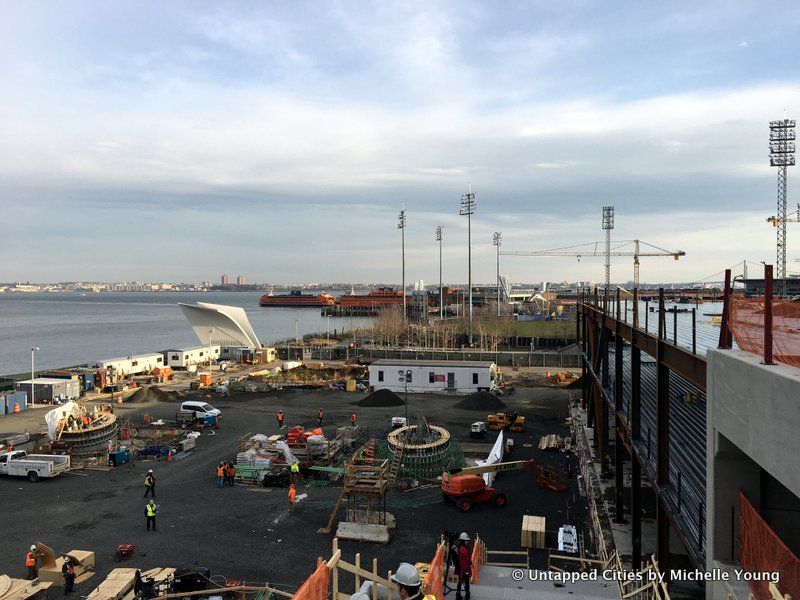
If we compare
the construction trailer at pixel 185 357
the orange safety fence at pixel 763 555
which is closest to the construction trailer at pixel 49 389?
the construction trailer at pixel 185 357

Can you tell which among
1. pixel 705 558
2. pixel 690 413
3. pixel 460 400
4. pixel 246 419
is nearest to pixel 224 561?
pixel 705 558

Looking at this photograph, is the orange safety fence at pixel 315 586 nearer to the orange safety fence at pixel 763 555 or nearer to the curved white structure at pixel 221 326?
the orange safety fence at pixel 763 555

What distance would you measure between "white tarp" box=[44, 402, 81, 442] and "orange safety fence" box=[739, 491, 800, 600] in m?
26.2

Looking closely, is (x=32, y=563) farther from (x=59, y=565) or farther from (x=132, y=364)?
(x=132, y=364)

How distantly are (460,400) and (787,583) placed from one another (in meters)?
31.5

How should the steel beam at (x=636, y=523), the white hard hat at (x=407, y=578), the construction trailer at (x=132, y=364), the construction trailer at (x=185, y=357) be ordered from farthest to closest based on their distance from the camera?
the construction trailer at (x=185, y=357) → the construction trailer at (x=132, y=364) → the steel beam at (x=636, y=523) → the white hard hat at (x=407, y=578)

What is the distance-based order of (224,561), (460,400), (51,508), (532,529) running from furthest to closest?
(460,400) → (51,508) → (532,529) → (224,561)

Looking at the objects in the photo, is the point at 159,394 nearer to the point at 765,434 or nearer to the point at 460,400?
the point at 460,400

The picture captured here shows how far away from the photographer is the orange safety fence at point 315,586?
4.91 meters

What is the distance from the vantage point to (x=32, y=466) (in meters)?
21.6

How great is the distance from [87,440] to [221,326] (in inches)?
1448

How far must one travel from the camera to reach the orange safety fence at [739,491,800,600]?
5.45 metres

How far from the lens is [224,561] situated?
14.8 m

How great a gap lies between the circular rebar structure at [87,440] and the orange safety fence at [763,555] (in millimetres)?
24892
